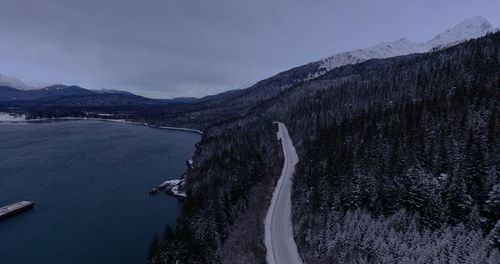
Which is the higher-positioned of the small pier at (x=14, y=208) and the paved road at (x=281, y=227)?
the paved road at (x=281, y=227)

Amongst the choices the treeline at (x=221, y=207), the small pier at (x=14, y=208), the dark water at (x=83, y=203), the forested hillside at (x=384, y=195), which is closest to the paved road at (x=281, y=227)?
the forested hillside at (x=384, y=195)

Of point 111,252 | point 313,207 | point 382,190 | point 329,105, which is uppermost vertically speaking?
point 329,105

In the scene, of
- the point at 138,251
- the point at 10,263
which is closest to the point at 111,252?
the point at 138,251

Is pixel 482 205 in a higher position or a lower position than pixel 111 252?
higher

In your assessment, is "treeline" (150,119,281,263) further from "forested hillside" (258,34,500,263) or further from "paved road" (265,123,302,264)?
"forested hillside" (258,34,500,263)

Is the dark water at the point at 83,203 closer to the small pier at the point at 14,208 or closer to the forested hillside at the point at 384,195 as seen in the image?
the small pier at the point at 14,208

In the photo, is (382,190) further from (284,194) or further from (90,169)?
(90,169)
